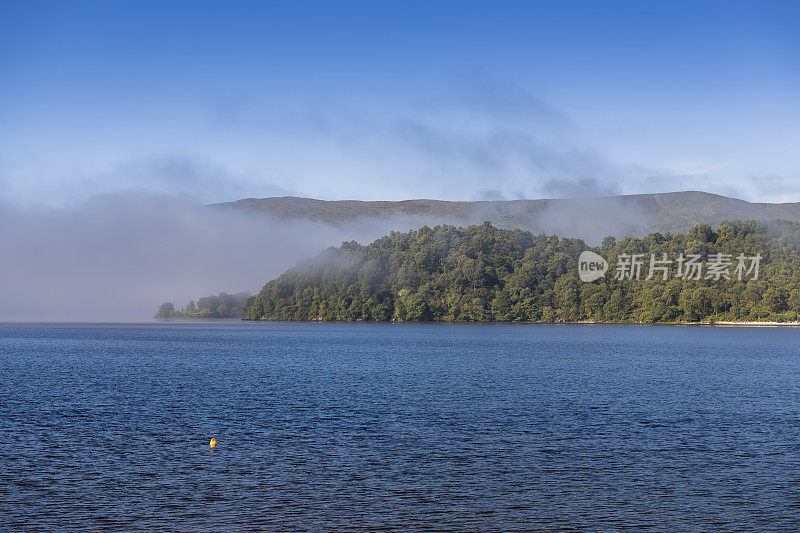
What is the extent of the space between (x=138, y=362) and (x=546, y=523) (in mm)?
94284

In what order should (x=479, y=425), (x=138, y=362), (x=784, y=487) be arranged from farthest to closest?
(x=138, y=362) → (x=479, y=425) → (x=784, y=487)

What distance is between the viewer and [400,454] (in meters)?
40.2

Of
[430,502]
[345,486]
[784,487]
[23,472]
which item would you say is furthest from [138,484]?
[784,487]

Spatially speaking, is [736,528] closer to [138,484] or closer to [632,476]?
[632,476]

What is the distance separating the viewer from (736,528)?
91.7 feet

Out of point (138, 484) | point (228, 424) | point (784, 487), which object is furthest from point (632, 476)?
point (228, 424)

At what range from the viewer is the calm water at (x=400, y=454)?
29578 millimetres

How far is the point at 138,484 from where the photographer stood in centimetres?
3381

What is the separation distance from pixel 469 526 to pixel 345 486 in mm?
7754

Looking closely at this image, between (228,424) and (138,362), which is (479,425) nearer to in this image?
(228,424)

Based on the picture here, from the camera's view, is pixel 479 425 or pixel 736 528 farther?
pixel 479 425

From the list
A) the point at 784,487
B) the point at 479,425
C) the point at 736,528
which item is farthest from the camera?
the point at 479,425

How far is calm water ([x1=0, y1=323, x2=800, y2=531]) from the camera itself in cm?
2958

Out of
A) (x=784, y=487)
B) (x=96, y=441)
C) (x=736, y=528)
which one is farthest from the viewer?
(x=96, y=441)
